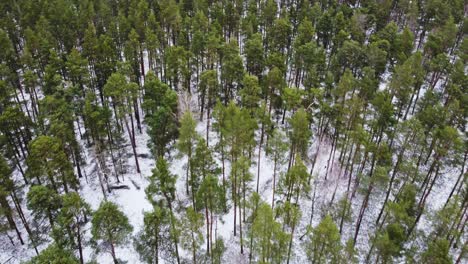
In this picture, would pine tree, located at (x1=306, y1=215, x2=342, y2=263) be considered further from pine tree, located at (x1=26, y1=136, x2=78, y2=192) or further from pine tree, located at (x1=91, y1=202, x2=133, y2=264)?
pine tree, located at (x1=26, y1=136, x2=78, y2=192)

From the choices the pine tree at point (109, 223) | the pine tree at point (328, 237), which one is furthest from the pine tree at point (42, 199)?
the pine tree at point (328, 237)

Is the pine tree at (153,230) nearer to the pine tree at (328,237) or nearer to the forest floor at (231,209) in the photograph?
the forest floor at (231,209)

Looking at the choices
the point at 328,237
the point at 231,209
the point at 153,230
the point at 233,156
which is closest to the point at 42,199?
the point at 153,230

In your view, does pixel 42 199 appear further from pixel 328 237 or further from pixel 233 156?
pixel 328 237

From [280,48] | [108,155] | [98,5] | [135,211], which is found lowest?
[135,211]

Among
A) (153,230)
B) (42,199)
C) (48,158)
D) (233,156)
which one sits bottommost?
(153,230)

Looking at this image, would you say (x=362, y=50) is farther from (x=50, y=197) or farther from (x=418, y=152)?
(x=50, y=197)

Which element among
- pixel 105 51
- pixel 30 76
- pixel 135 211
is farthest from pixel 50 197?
pixel 105 51

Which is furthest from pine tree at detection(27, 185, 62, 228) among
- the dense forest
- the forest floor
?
the forest floor
